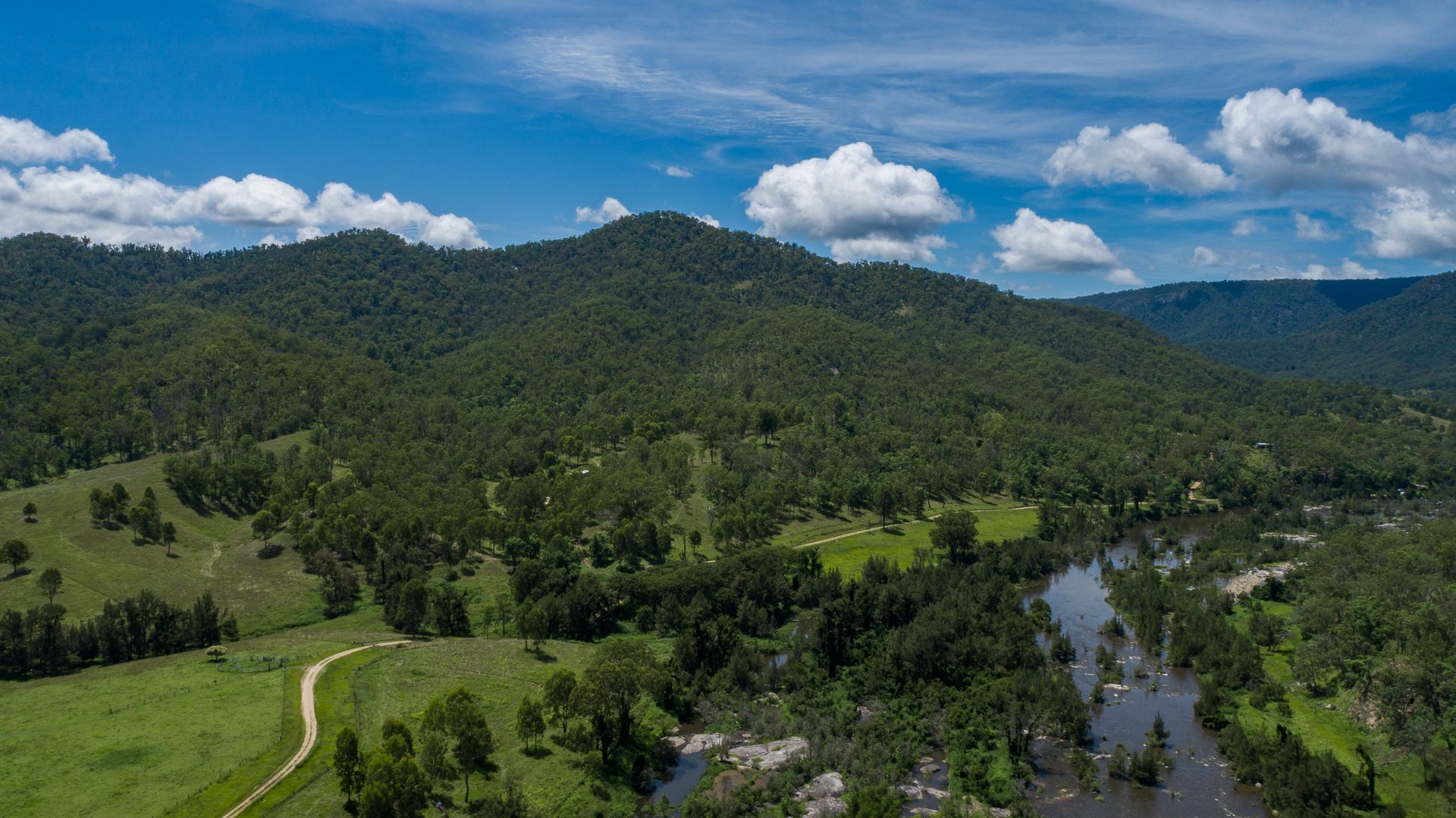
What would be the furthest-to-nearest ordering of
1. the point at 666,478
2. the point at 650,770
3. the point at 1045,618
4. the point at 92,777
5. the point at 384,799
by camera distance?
the point at 666,478 < the point at 1045,618 < the point at 650,770 < the point at 92,777 < the point at 384,799

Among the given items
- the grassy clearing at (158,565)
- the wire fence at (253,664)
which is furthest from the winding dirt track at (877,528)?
the wire fence at (253,664)

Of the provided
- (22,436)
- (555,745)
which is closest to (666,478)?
(555,745)

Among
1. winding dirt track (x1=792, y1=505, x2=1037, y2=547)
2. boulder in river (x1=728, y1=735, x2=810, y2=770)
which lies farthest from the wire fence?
winding dirt track (x1=792, y1=505, x2=1037, y2=547)

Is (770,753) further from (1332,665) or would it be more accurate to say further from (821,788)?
(1332,665)

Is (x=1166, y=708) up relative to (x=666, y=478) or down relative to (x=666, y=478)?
down

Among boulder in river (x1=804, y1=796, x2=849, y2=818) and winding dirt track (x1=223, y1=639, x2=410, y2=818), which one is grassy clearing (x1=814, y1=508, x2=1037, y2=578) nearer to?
boulder in river (x1=804, y1=796, x2=849, y2=818)

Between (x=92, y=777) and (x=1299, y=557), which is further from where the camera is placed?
(x=1299, y=557)

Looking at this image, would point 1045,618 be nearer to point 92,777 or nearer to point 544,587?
point 544,587
